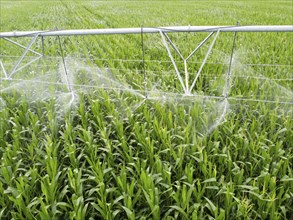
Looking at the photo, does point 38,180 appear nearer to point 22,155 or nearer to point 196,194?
point 22,155

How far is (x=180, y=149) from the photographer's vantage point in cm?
240

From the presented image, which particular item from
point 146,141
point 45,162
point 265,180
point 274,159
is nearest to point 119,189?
point 146,141

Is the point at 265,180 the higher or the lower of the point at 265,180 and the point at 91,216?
the higher

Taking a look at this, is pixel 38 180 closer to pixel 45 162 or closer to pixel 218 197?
pixel 45 162

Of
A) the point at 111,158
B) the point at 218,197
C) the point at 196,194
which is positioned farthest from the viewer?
the point at 111,158

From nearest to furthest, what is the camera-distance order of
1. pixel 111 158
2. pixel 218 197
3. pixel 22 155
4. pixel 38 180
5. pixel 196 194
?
1. pixel 196 194
2. pixel 218 197
3. pixel 38 180
4. pixel 111 158
5. pixel 22 155

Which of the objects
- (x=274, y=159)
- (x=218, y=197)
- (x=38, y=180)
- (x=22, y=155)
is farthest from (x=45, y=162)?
(x=274, y=159)

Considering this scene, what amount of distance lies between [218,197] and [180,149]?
44 centimetres

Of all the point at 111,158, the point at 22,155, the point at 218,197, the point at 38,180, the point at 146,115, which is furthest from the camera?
the point at 146,115

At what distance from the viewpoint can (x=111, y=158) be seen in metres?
2.52

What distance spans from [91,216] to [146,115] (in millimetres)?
1214

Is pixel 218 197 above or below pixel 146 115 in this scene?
below

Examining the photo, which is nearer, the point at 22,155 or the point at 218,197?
the point at 218,197

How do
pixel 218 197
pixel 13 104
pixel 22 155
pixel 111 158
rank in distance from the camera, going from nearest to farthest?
pixel 218 197 < pixel 111 158 < pixel 22 155 < pixel 13 104
